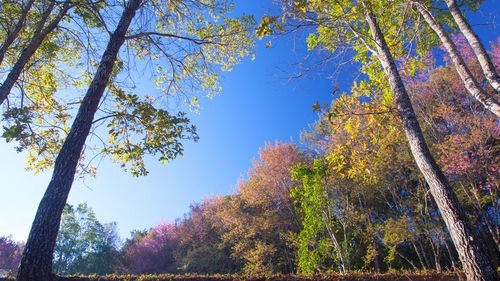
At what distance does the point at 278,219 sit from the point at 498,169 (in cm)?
1219

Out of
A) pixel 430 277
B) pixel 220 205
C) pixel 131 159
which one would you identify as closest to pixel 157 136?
pixel 131 159

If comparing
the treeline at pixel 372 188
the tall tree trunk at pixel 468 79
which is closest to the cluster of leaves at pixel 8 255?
the treeline at pixel 372 188

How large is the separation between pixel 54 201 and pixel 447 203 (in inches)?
210

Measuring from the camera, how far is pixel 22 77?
21.3 ft

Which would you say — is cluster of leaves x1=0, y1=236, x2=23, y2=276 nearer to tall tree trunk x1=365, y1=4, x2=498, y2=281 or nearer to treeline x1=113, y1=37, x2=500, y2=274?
treeline x1=113, y1=37, x2=500, y2=274

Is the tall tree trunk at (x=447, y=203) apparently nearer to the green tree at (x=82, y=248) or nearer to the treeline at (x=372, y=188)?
the treeline at (x=372, y=188)

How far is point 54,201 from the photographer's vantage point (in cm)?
319

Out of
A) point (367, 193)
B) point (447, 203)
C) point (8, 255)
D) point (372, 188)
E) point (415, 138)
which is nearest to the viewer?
point (447, 203)

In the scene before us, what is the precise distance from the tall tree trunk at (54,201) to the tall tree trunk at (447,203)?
5240mm

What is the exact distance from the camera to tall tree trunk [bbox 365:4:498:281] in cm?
225

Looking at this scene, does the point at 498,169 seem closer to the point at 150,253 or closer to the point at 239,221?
the point at 239,221

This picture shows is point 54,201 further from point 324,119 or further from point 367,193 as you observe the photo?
point 367,193

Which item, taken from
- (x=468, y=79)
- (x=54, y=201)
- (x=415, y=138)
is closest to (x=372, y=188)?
(x=468, y=79)

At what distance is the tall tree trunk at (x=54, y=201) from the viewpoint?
2.92 metres
